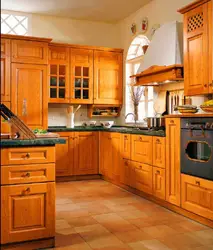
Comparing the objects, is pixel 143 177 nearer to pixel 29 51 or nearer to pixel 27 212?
pixel 27 212

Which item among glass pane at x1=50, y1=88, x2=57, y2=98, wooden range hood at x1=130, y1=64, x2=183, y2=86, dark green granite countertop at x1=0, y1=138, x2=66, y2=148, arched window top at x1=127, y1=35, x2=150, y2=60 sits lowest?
dark green granite countertop at x1=0, y1=138, x2=66, y2=148

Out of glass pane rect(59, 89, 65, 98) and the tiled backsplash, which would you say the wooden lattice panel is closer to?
glass pane rect(59, 89, 65, 98)

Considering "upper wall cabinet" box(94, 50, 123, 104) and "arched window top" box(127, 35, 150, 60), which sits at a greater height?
"arched window top" box(127, 35, 150, 60)

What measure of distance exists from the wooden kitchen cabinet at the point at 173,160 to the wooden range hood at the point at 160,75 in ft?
2.31

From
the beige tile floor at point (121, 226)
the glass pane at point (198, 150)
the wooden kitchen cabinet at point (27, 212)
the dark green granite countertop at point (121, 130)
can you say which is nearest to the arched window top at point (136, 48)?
the dark green granite countertop at point (121, 130)

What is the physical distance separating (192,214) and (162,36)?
2375 mm

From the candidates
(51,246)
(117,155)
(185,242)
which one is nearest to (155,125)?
(117,155)

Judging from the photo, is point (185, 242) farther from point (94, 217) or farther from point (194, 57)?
point (194, 57)

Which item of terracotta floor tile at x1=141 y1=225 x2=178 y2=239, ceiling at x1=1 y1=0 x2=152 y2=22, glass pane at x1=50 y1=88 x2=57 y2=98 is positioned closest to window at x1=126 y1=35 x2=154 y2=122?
ceiling at x1=1 y1=0 x2=152 y2=22

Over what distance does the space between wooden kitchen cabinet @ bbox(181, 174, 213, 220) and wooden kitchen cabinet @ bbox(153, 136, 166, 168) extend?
393 mm

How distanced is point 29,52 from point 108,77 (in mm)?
1455

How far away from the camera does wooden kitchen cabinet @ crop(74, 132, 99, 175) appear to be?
5551 mm

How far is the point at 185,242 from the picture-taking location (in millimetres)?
2750

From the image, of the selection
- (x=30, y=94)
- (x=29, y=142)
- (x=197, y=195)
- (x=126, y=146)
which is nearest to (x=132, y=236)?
(x=197, y=195)
